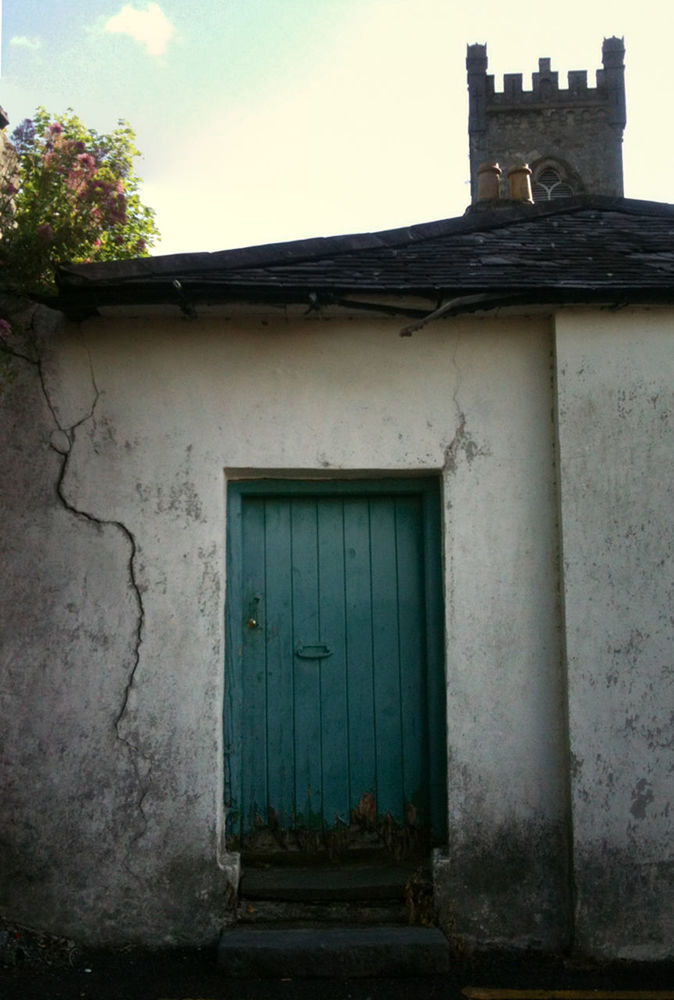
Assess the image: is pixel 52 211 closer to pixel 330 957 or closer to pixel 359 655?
pixel 359 655

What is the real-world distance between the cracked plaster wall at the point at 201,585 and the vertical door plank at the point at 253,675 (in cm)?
30

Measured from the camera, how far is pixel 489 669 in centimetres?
519

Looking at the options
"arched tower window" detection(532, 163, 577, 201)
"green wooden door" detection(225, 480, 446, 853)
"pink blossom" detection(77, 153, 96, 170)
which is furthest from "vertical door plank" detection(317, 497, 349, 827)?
"arched tower window" detection(532, 163, 577, 201)

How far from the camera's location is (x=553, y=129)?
1411 inches

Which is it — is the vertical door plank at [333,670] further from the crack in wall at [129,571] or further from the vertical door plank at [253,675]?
the crack in wall at [129,571]

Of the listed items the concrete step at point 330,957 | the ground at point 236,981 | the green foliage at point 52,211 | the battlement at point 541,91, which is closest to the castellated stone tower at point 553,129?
the battlement at point 541,91

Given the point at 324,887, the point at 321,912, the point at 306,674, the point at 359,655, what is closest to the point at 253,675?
the point at 306,674

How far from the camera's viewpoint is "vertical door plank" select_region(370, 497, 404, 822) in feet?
17.8

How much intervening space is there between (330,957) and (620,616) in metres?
2.45

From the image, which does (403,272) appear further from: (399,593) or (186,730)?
(186,730)

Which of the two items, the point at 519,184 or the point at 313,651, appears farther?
the point at 519,184

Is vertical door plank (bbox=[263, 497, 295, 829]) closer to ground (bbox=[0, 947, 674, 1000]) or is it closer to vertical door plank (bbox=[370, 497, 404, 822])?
vertical door plank (bbox=[370, 497, 404, 822])

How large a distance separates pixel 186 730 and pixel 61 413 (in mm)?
2022

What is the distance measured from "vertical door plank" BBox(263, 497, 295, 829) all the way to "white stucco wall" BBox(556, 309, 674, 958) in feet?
5.48
